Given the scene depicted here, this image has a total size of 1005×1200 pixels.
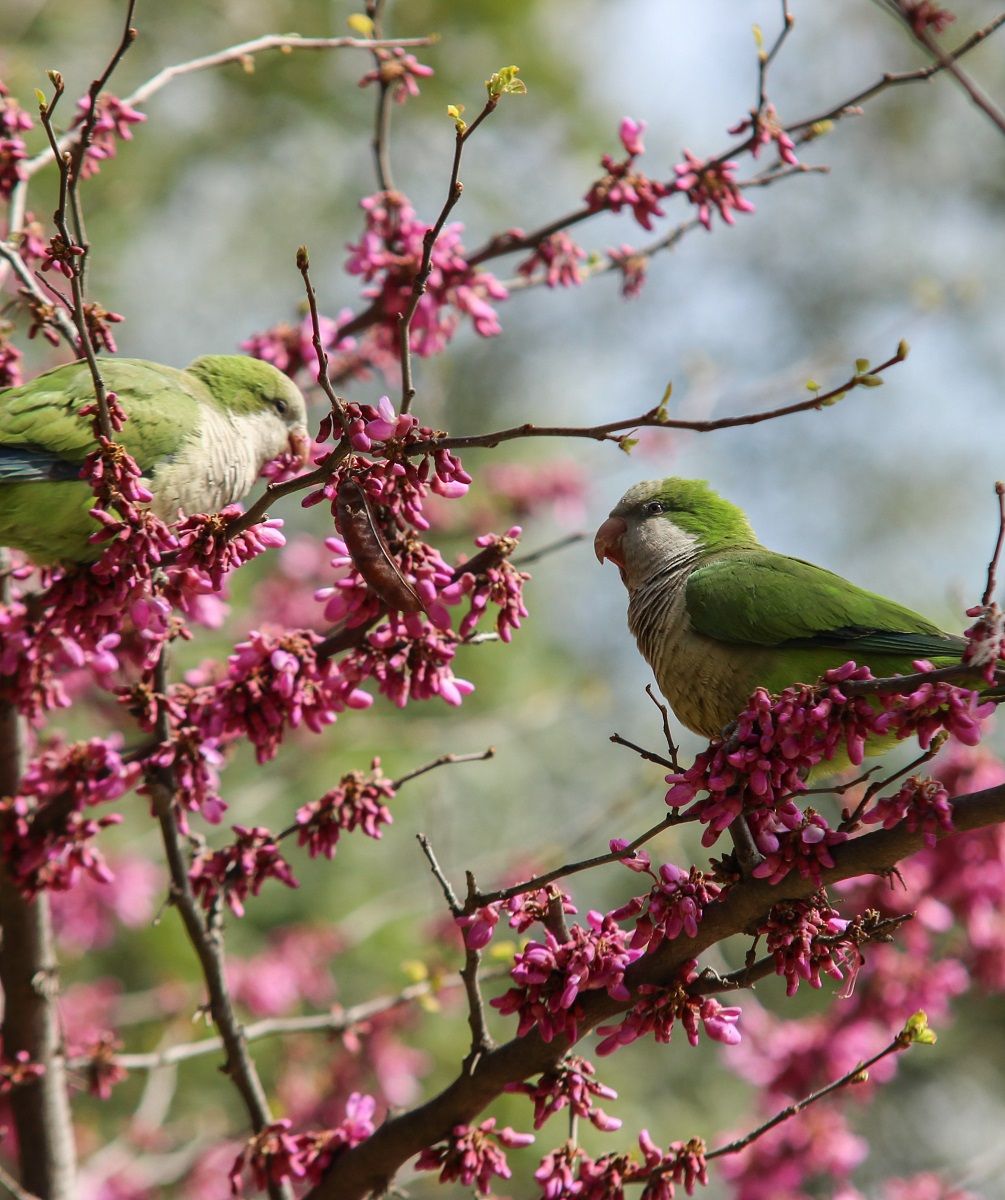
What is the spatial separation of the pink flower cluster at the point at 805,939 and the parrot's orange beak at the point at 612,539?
155 centimetres

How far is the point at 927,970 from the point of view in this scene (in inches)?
157

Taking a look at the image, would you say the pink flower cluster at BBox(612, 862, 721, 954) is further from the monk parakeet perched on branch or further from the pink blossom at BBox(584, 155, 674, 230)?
the pink blossom at BBox(584, 155, 674, 230)

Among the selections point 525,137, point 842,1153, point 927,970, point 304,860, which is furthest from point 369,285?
point 525,137

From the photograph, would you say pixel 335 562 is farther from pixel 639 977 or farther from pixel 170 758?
pixel 639 977

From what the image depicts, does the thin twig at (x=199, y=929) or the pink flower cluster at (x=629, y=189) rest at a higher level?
the pink flower cluster at (x=629, y=189)

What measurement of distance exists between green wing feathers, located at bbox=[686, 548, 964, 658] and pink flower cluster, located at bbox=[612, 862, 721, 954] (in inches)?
36.0

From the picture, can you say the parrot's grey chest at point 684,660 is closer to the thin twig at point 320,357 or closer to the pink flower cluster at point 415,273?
the pink flower cluster at point 415,273

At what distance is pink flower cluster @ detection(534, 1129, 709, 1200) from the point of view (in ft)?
7.41

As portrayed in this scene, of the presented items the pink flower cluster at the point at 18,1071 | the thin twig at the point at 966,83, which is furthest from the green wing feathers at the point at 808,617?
the pink flower cluster at the point at 18,1071

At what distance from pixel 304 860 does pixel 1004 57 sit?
9299 mm

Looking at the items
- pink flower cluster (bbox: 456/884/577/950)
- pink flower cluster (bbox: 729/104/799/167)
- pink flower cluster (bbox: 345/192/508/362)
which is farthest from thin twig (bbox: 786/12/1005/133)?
pink flower cluster (bbox: 456/884/577/950)

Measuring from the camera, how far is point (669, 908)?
2094mm

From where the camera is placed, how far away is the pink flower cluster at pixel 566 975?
2117 mm

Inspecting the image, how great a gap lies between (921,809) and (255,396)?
2.24 meters
